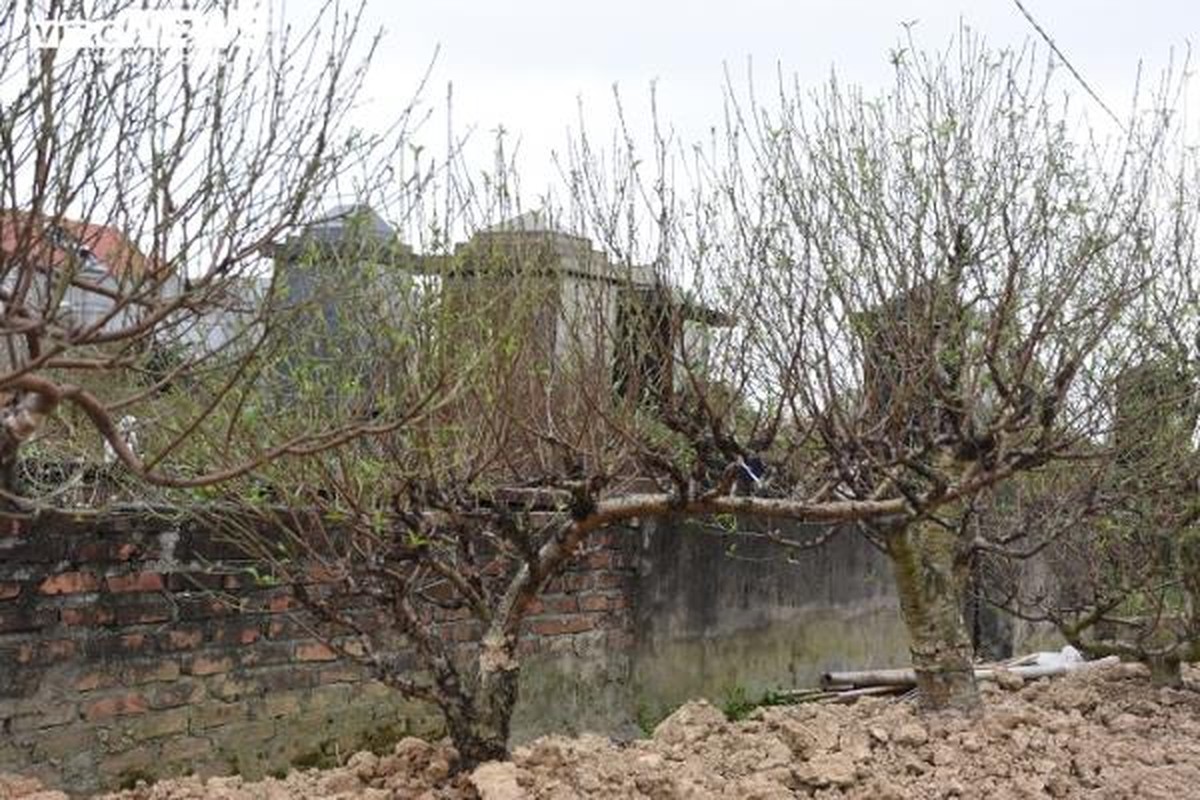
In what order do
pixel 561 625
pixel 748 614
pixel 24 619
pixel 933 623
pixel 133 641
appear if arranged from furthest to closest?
pixel 748 614
pixel 561 625
pixel 933 623
pixel 133 641
pixel 24 619

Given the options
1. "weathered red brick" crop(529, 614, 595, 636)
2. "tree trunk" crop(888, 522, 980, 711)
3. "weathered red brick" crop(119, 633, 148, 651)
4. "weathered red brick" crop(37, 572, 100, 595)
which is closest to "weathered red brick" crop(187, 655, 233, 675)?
"weathered red brick" crop(119, 633, 148, 651)

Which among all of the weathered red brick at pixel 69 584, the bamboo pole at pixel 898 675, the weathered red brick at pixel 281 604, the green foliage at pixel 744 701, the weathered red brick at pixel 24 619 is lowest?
the green foliage at pixel 744 701

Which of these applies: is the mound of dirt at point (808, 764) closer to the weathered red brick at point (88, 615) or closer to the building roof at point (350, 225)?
the weathered red brick at point (88, 615)

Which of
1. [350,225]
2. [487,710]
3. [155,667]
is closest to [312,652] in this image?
[155,667]

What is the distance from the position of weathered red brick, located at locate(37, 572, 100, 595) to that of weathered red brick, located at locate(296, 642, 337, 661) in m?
0.88

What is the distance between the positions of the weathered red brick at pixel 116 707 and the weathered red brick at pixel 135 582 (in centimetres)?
36

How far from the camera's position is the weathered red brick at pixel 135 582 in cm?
460

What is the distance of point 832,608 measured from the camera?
815cm

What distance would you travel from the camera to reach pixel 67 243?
8.52ft

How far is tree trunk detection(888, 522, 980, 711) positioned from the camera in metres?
5.36

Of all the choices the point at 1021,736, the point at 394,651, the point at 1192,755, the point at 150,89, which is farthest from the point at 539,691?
the point at 150,89

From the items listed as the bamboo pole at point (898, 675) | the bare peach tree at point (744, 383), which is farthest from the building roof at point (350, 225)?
the bamboo pole at point (898, 675)

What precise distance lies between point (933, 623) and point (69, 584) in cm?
329

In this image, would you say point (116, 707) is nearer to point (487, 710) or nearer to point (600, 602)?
point (487, 710)
